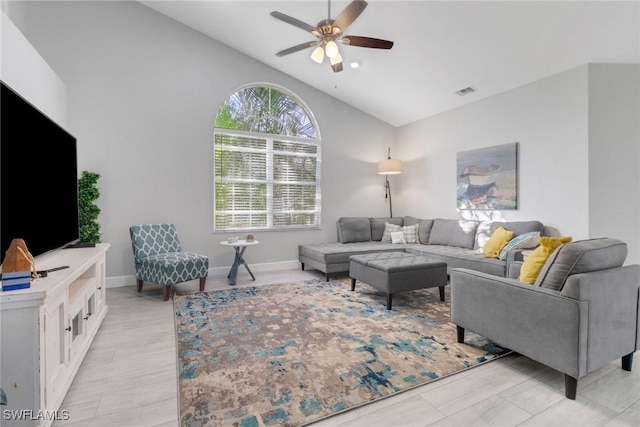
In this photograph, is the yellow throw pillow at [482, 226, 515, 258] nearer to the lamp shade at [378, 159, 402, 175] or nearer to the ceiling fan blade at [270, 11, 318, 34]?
the lamp shade at [378, 159, 402, 175]

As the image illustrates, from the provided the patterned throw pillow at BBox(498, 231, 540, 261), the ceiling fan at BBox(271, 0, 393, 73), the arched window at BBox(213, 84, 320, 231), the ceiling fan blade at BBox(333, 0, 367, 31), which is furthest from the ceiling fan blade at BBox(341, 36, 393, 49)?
the patterned throw pillow at BBox(498, 231, 540, 261)

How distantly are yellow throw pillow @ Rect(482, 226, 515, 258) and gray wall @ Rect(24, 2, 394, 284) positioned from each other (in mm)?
3125

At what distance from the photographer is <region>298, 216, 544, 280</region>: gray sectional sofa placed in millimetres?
3828

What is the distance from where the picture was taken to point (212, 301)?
346cm

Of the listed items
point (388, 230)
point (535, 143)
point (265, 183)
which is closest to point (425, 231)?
point (388, 230)

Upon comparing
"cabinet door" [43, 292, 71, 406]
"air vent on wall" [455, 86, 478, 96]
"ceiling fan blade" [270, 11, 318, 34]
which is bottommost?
"cabinet door" [43, 292, 71, 406]

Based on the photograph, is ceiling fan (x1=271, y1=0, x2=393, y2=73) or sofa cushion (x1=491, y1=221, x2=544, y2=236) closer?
ceiling fan (x1=271, y1=0, x2=393, y2=73)

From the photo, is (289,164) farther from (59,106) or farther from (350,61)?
(59,106)

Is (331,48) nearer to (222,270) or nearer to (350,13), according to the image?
(350,13)

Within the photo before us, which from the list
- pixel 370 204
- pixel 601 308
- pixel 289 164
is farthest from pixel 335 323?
pixel 370 204

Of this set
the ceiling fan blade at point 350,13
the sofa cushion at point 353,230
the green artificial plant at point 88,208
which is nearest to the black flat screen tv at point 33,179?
the green artificial plant at point 88,208

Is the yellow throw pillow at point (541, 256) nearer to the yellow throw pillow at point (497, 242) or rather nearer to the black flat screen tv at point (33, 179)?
the yellow throw pillow at point (497, 242)

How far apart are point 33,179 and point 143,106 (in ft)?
8.70

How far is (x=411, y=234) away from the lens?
5.39m
